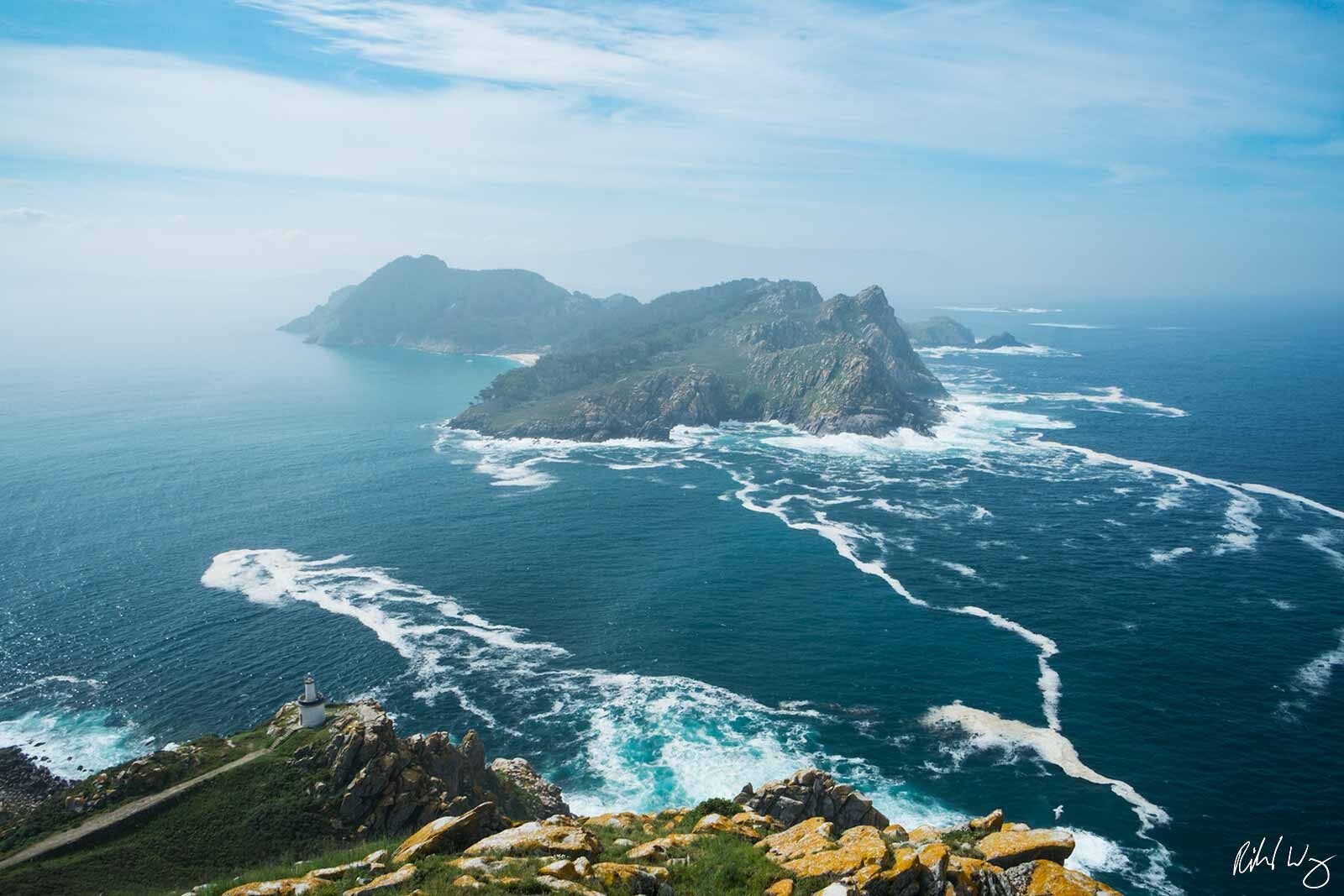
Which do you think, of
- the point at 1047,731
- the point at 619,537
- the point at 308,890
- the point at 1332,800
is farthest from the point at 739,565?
the point at 308,890

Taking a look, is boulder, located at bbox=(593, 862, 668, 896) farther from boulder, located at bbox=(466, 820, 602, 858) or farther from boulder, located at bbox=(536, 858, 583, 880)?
boulder, located at bbox=(466, 820, 602, 858)

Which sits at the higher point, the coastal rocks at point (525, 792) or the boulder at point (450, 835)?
the boulder at point (450, 835)

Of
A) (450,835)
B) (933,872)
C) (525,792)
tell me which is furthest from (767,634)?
(933,872)

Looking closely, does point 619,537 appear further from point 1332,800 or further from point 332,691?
point 1332,800

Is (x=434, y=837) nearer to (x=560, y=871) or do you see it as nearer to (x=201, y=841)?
(x=560, y=871)

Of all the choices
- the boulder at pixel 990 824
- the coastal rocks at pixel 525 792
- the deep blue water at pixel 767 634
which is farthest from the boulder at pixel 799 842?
the deep blue water at pixel 767 634
